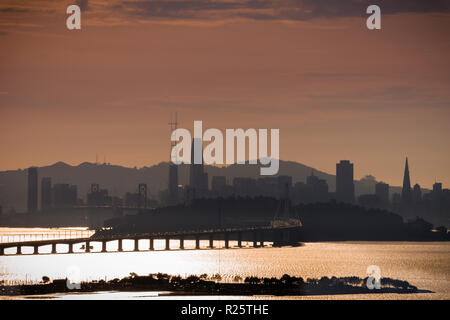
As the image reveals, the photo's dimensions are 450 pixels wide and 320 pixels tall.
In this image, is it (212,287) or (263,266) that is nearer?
(212,287)

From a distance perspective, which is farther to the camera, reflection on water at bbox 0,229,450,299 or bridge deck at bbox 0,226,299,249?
bridge deck at bbox 0,226,299,249

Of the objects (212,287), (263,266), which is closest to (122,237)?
(263,266)

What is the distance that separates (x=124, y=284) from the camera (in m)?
89.8

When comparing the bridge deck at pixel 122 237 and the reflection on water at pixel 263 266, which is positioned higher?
the bridge deck at pixel 122 237

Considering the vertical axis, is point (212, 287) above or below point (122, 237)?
above

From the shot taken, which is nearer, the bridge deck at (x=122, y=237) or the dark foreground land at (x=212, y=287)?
the dark foreground land at (x=212, y=287)

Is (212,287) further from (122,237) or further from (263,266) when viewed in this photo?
(122,237)

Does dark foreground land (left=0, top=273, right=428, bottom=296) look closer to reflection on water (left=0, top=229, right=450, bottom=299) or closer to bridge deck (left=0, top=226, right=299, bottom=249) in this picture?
reflection on water (left=0, top=229, right=450, bottom=299)

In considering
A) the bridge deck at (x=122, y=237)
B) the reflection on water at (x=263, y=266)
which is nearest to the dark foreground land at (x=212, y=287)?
the reflection on water at (x=263, y=266)

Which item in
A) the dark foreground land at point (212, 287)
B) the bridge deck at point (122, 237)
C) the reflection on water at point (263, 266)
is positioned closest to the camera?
the dark foreground land at point (212, 287)

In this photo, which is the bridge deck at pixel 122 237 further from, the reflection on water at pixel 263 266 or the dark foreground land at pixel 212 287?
the dark foreground land at pixel 212 287

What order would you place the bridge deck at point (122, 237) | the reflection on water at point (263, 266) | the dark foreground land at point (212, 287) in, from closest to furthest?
1. the dark foreground land at point (212, 287)
2. the reflection on water at point (263, 266)
3. the bridge deck at point (122, 237)

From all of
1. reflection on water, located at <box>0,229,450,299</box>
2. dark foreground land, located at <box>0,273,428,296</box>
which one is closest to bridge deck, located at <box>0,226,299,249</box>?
reflection on water, located at <box>0,229,450,299</box>

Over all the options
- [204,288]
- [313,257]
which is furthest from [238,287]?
[313,257]
